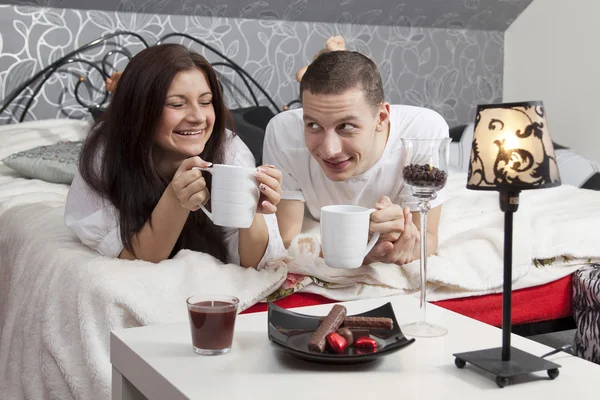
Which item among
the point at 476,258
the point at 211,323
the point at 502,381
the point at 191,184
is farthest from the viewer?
the point at 476,258

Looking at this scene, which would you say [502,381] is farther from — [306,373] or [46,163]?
[46,163]

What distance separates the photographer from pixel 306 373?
1036 millimetres

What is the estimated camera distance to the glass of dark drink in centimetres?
108

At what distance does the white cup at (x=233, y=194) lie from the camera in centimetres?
137

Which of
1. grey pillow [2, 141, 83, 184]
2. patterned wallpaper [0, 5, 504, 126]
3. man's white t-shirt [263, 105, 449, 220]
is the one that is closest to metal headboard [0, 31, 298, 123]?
patterned wallpaper [0, 5, 504, 126]

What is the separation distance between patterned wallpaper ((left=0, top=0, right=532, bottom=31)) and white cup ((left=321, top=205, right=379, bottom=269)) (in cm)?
212

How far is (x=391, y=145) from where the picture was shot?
194 cm

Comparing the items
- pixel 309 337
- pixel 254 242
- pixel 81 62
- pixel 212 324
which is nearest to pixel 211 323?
pixel 212 324

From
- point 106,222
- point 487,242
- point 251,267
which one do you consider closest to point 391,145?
point 487,242

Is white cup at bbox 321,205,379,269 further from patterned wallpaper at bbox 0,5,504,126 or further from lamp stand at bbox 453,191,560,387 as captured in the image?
patterned wallpaper at bbox 0,5,504,126

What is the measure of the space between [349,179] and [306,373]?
37.1 inches

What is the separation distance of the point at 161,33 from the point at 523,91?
198cm

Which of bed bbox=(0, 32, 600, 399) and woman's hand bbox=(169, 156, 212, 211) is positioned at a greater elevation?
woman's hand bbox=(169, 156, 212, 211)

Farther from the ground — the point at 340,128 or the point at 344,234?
the point at 340,128
